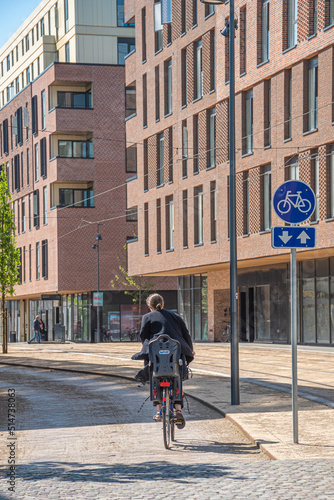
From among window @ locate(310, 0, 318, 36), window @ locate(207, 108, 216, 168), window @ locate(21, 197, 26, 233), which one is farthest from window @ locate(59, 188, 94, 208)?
window @ locate(310, 0, 318, 36)

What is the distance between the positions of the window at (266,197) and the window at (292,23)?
5.02 meters

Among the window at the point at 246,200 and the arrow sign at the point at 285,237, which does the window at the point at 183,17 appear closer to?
the window at the point at 246,200

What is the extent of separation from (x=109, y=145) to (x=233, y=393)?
46.9m

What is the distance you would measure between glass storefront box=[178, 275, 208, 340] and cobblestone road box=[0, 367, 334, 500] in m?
32.2

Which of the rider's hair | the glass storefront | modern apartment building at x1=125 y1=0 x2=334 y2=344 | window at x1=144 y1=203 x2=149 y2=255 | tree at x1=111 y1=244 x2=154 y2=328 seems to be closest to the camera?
the rider's hair

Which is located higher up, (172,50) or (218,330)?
(172,50)

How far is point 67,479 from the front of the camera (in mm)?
7629

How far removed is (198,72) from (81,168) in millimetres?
18755

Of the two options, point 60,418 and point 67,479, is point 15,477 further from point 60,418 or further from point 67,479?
point 60,418

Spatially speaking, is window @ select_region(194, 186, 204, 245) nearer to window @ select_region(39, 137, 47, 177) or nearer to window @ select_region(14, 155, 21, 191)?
window @ select_region(39, 137, 47, 177)

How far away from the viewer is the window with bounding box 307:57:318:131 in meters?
32.0

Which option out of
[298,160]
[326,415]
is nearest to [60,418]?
[326,415]

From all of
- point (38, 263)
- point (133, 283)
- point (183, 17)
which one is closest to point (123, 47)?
point (38, 263)

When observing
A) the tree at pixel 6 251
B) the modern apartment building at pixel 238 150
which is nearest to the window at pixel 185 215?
the modern apartment building at pixel 238 150
